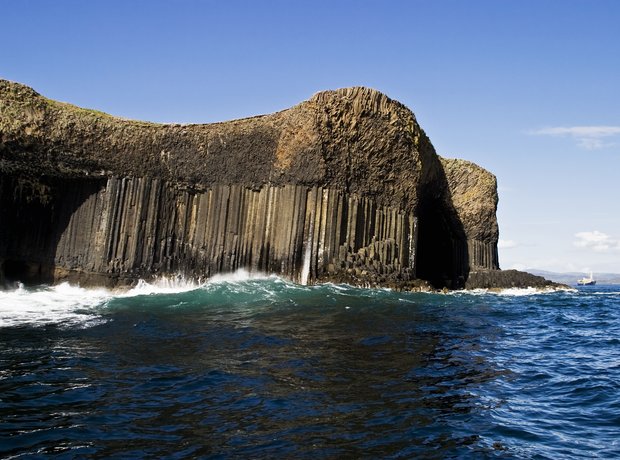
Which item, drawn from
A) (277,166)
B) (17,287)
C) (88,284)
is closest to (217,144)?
(277,166)

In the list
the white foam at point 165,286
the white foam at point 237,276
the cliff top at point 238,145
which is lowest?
the white foam at point 165,286

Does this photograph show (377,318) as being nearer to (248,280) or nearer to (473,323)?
(473,323)

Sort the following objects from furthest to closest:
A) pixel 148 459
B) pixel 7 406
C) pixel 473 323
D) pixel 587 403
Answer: pixel 473 323 → pixel 587 403 → pixel 7 406 → pixel 148 459

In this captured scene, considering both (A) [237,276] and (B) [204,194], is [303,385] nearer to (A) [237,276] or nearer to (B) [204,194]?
(A) [237,276]

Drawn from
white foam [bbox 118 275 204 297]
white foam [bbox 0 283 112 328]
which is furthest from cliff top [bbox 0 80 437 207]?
white foam [bbox 0 283 112 328]

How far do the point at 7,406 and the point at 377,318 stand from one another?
954 cm

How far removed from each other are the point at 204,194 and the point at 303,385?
1608cm

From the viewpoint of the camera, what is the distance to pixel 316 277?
2280cm

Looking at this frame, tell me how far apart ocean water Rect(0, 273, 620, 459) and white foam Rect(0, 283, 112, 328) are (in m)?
0.18

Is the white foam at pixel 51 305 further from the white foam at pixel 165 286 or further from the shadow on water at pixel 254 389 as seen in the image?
the shadow on water at pixel 254 389

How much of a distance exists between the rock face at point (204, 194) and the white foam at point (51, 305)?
92cm

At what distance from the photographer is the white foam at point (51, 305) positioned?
14.5 metres

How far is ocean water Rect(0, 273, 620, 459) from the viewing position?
6.51 meters

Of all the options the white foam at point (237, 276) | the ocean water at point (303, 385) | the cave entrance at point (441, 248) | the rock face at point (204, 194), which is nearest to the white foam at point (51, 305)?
the ocean water at point (303, 385)
